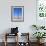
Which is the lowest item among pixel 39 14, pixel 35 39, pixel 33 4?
pixel 35 39

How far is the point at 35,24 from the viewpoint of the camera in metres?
7.20

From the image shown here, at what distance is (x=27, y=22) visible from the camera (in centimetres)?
719

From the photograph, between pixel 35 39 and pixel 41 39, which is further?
pixel 35 39

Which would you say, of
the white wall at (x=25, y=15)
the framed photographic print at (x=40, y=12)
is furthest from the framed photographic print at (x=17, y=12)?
the framed photographic print at (x=40, y=12)

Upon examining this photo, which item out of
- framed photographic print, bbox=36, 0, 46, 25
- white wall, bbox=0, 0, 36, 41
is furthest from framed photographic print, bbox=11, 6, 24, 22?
framed photographic print, bbox=36, 0, 46, 25

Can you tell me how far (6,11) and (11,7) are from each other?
28 centimetres

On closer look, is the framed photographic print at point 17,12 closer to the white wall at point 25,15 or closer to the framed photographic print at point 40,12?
the white wall at point 25,15

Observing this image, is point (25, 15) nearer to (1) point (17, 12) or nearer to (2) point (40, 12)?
(1) point (17, 12)

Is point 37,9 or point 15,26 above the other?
point 37,9

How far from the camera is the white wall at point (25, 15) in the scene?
7105 mm

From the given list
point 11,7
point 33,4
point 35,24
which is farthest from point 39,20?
point 11,7

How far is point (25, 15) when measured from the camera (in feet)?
23.5

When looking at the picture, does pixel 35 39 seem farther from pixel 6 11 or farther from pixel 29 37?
pixel 6 11

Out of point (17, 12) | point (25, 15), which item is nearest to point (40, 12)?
point (25, 15)
